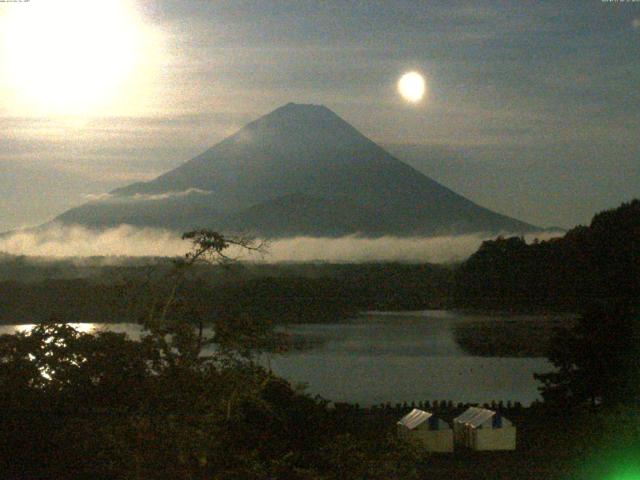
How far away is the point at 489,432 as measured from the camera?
62.4ft

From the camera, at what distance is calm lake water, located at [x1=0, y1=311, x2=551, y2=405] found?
123 ft

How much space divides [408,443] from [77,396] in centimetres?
378

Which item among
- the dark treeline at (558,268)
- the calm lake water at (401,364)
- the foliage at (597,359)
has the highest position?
the dark treeline at (558,268)

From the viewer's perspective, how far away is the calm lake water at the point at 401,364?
37.4 meters

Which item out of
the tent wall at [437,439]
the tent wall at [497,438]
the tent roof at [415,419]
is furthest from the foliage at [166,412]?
the tent wall at [497,438]

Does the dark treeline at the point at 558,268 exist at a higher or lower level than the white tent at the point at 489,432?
higher

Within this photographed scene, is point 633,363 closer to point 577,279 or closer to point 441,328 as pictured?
point 577,279

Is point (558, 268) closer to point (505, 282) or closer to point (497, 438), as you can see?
point (505, 282)

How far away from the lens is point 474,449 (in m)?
19.5

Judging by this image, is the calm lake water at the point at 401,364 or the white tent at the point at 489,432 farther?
the calm lake water at the point at 401,364

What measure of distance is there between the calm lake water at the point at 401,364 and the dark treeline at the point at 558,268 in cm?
236

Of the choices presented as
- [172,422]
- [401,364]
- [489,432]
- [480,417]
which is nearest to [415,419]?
[480,417]

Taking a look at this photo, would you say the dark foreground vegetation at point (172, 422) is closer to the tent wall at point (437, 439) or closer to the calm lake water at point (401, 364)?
the tent wall at point (437, 439)

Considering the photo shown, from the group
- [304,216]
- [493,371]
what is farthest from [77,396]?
[304,216]
